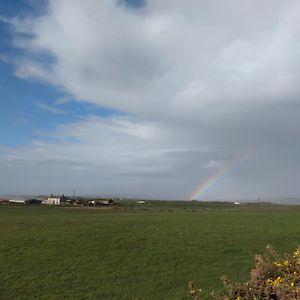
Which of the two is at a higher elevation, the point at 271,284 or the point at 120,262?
the point at 271,284

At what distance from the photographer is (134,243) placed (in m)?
26.3

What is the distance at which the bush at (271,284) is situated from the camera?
6198 millimetres

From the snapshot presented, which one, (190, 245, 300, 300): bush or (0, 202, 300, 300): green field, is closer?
(190, 245, 300, 300): bush

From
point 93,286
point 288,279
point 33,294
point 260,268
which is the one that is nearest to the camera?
point 288,279

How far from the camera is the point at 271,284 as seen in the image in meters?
6.58

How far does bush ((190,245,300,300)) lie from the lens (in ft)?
20.3

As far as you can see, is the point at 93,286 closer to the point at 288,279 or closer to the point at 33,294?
the point at 33,294

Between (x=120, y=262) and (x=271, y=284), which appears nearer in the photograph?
(x=271, y=284)

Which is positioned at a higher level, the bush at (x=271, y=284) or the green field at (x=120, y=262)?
the bush at (x=271, y=284)

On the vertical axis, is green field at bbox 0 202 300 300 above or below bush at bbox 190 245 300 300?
below

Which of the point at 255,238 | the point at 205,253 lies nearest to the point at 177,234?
the point at 255,238

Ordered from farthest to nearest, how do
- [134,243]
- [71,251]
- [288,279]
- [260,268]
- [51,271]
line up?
[134,243] → [71,251] → [51,271] → [260,268] → [288,279]

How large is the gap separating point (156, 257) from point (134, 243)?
479 centimetres

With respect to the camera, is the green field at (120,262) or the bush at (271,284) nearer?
the bush at (271,284)
